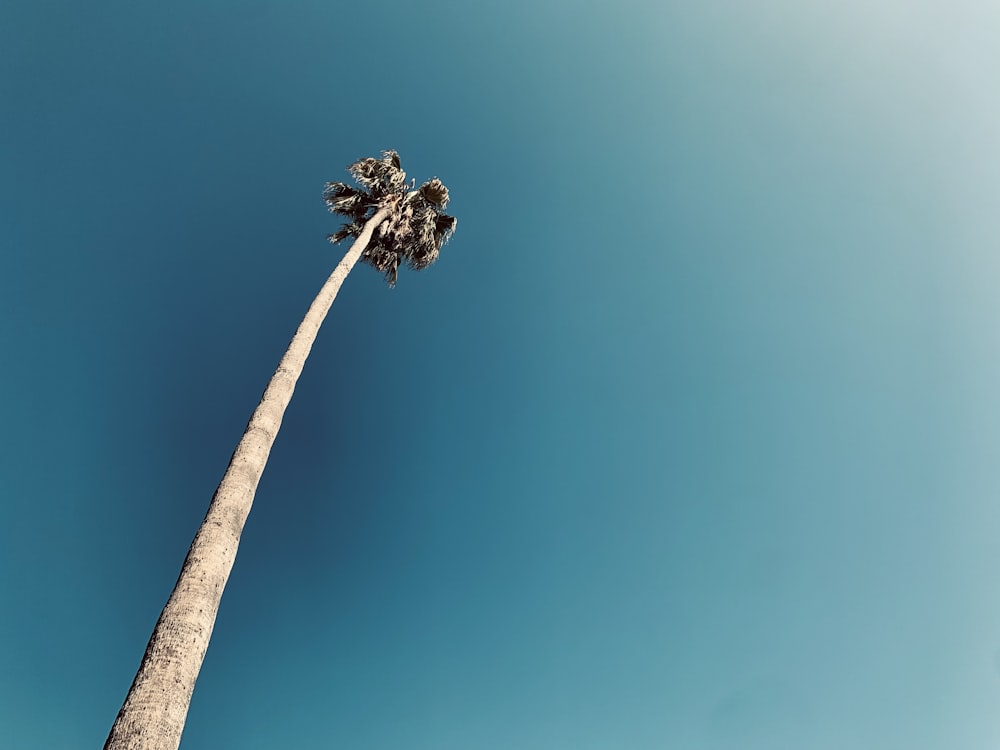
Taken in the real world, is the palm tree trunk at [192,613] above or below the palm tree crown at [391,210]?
below

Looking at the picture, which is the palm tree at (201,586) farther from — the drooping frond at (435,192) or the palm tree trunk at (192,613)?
the drooping frond at (435,192)

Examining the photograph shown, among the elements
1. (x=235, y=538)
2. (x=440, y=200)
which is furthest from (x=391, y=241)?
(x=235, y=538)

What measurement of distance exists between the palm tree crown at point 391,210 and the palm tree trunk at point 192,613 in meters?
9.13

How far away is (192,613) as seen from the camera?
4.48 meters

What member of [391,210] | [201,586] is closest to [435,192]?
[391,210]

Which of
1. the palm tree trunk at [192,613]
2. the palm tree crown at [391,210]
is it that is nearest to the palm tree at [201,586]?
the palm tree trunk at [192,613]

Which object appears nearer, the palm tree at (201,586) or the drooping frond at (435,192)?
the palm tree at (201,586)

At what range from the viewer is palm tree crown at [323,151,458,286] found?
49.9 ft

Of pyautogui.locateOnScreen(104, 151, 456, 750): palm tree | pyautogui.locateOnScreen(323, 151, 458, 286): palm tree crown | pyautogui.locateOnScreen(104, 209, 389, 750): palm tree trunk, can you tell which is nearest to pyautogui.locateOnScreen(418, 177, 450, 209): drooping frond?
pyautogui.locateOnScreen(323, 151, 458, 286): palm tree crown

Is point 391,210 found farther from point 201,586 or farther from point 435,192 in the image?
point 201,586

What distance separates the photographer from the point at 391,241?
50.9 ft

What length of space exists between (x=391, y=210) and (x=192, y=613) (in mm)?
12526

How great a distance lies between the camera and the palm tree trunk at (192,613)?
147 inches

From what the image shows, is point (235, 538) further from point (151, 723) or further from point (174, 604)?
point (151, 723)
